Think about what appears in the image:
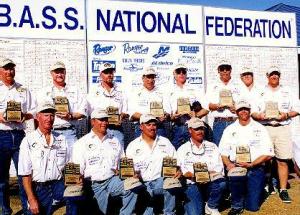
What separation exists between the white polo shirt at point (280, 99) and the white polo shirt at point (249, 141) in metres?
0.80

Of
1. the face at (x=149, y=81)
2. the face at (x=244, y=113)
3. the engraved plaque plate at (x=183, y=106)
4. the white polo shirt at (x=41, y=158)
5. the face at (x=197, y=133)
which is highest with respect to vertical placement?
the face at (x=149, y=81)

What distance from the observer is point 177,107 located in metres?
6.95

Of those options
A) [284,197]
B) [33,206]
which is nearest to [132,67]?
[284,197]

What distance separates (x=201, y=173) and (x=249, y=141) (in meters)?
1.05

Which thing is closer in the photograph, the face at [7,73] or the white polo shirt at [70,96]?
the face at [7,73]

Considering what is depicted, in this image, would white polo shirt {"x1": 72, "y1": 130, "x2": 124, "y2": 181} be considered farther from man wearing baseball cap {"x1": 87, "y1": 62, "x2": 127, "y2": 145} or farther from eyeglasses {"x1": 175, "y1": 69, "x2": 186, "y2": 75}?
eyeglasses {"x1": 175, "y1": 69, "x2": 186, "y2": 75}

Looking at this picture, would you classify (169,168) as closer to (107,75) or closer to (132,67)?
(107,75)

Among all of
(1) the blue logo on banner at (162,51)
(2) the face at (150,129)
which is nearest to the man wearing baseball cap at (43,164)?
(2) the face at (150,129)

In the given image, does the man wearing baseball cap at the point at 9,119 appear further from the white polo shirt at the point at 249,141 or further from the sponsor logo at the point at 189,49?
the sponsor logo at the point at 189,49

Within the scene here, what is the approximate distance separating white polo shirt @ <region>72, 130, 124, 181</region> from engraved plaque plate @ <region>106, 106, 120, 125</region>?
80 centimetres

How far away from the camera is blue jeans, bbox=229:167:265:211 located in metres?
6.12

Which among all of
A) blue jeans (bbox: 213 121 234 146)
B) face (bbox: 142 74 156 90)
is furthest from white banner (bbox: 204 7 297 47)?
face (bbox: 142 74 156 90)

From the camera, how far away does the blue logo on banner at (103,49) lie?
7.83m

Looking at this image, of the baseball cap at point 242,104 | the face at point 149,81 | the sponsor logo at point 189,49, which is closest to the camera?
the baseball cap at point 242,104
